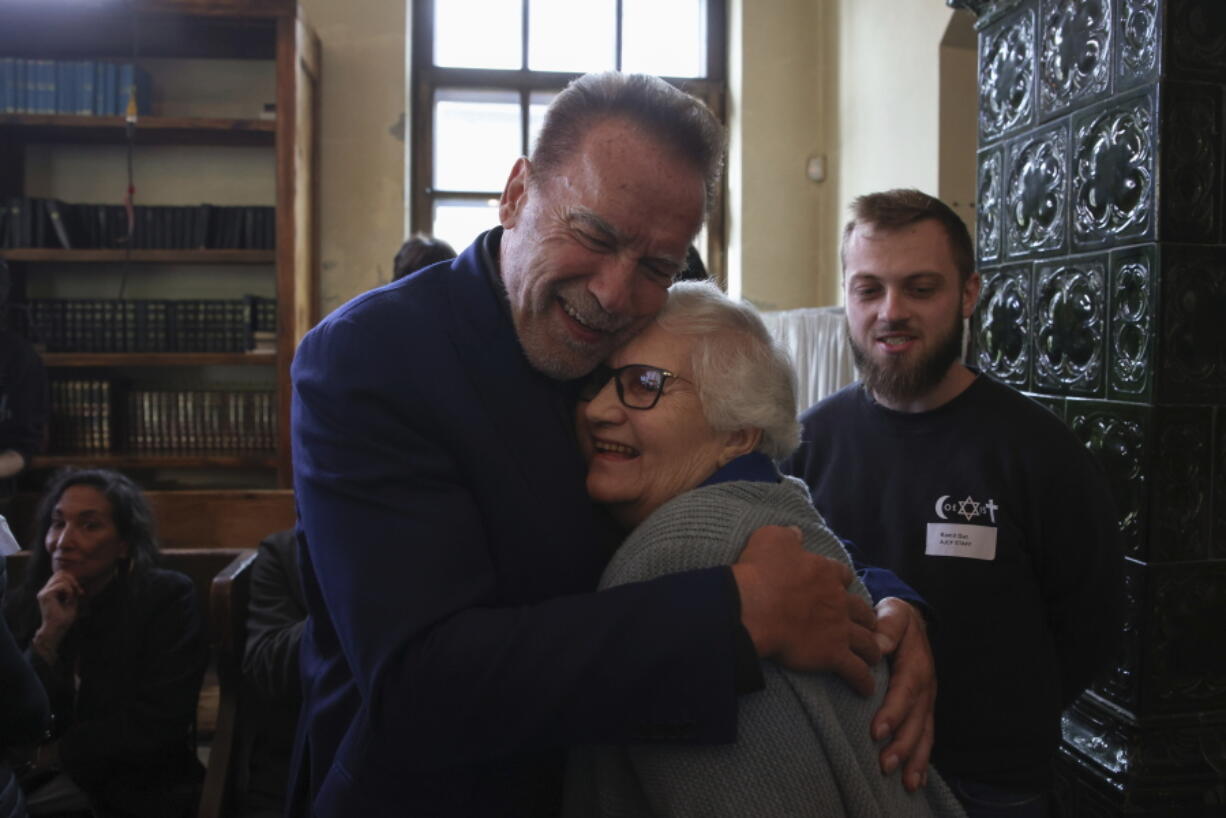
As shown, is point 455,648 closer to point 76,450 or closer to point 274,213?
point 274,213

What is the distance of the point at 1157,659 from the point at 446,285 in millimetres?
1740

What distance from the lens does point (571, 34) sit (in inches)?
233

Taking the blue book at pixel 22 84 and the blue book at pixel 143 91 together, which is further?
the blue book at pixel 143 91

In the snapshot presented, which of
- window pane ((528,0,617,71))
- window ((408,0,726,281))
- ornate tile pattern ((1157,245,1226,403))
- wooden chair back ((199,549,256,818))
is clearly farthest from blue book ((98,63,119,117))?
ornate tile pattern ((1157,245,1226,403))

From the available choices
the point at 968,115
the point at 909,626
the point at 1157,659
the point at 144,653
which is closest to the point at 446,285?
the point at 909,626

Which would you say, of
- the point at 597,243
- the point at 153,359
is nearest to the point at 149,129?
the point at 153,359

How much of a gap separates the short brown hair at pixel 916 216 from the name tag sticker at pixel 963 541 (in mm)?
523

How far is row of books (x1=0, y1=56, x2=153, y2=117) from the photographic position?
4926mm

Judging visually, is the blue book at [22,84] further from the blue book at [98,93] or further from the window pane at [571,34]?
the window pane at [571,34]

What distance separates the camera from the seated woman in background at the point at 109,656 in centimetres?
269

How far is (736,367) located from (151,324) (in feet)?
15.6

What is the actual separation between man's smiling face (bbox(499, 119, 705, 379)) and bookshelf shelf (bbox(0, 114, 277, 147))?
13.6 feet

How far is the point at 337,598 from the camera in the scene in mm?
997

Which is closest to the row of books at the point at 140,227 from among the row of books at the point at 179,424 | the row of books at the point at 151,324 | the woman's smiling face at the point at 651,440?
the row of books at the point at 151,324
